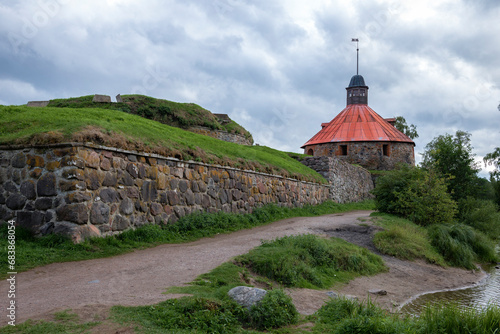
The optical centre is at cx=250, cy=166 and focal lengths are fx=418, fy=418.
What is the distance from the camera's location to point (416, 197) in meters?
15.9

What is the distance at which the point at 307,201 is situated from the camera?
2009 centimetres

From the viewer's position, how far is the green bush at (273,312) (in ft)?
16.6

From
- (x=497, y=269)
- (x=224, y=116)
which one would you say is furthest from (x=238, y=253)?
(x=224, y=116)

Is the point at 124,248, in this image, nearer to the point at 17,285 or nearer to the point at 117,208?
the point at 117,208

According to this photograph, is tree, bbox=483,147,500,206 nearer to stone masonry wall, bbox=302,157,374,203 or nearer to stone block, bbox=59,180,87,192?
stone masonry wall, bbox=302,157,374,203

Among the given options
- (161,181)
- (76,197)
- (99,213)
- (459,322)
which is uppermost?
(161,181)

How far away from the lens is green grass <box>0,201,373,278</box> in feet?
24.7

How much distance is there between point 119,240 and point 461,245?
33.0 feet

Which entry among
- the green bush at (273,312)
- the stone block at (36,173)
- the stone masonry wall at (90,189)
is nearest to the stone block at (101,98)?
the stone masonry wall at (90,189)

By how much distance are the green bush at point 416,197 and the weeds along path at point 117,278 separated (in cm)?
867

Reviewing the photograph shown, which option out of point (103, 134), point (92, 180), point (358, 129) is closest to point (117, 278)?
point (92, 180)

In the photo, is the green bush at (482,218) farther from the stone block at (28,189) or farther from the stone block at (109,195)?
the stone block at (28,189)

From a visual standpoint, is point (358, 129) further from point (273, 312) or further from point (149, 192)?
point (273, 312)

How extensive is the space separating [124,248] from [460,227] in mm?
10911
